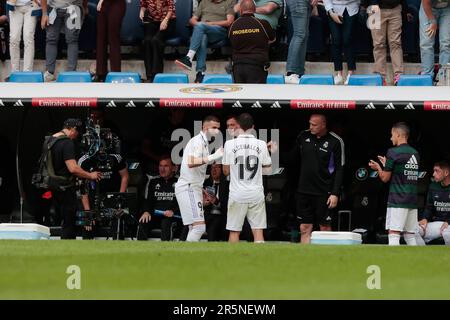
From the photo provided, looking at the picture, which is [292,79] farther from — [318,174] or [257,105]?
[318,174]

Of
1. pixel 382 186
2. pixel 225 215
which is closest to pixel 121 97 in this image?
pixel 225 215

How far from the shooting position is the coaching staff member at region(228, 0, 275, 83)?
21.7 meters

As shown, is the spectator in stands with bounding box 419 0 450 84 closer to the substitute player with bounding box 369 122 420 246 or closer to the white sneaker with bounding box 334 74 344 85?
the white sneaker with bounding box 334 74 344 85

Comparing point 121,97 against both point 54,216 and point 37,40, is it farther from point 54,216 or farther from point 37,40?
point 37,40

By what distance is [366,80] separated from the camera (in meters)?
21.9

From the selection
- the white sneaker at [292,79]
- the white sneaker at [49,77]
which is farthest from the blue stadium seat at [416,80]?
the white sneaker at [49,77]

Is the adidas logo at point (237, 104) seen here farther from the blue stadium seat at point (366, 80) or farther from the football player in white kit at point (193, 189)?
the blue stadium seat at point (366, 80)

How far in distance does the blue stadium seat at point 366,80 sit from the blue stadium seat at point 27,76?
14.7 feet

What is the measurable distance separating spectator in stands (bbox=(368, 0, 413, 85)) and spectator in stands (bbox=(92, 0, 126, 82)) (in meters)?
3.79

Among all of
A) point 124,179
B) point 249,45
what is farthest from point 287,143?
point 124,179

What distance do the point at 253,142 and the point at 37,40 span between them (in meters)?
6.98

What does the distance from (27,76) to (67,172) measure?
9.97 feet

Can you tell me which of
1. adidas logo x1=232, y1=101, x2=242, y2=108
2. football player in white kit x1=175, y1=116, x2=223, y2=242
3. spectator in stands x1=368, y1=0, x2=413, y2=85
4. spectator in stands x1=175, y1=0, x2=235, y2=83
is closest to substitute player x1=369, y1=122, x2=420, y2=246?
adidas logo x1=232, y1=101, x2=242, y2=108

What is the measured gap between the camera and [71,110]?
2216 cm
